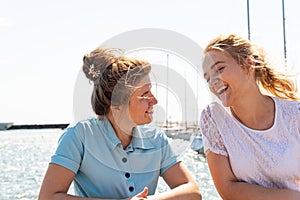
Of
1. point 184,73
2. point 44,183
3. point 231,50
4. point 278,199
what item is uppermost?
point 231,50

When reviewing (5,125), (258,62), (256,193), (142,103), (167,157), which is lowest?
(5,125)

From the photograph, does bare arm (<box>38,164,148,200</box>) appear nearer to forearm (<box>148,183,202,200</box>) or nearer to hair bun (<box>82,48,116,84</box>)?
forearm (<box>148,183,202,200</box>)

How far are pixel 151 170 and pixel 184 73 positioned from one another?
730 mm

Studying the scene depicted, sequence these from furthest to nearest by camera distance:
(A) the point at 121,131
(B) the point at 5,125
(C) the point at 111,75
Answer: (B) the point at 5,125 → (A) the point at 121,131 → (C) the point at 111,75

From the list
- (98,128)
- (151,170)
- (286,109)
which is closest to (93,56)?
(98,128)

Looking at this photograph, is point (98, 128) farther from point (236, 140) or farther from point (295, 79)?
point (295, 79)

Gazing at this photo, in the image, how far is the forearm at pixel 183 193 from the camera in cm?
194

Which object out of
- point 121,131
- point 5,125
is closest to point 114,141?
point 121,131

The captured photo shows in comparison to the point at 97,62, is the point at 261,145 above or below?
below

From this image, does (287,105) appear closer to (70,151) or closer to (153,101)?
(153,101)

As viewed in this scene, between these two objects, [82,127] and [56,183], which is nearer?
[56,183]

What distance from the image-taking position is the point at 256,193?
1990 millimetres

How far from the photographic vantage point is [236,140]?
2.15 meters

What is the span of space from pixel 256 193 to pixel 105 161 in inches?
24.2
